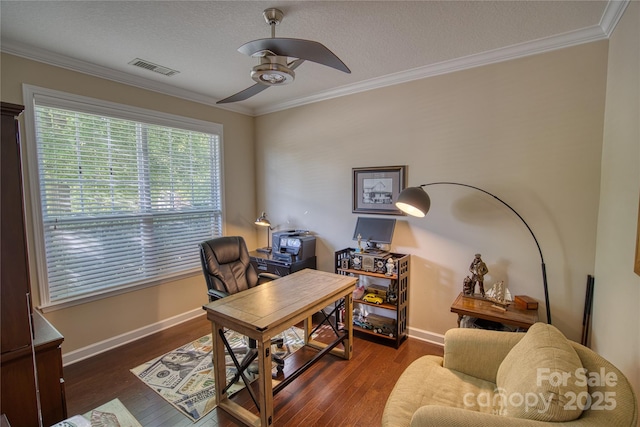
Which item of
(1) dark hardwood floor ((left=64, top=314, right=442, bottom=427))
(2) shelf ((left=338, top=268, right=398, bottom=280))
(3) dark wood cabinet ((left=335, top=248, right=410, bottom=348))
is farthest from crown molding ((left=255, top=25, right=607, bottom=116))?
(1) dark hardwood floor ((left=64, top=314, right=442, bottom=427))

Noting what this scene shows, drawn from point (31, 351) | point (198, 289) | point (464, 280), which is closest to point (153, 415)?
point (31, 351)

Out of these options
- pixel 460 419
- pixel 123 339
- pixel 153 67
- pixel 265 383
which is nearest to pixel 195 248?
pixel 123 339

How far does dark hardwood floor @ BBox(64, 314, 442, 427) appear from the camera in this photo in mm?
2018

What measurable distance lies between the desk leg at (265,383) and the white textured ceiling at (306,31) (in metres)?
2.13

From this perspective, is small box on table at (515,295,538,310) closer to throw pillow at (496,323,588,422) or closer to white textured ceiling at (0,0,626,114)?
throw pillow at (496,323,588,422)

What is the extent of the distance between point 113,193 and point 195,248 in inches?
43.1

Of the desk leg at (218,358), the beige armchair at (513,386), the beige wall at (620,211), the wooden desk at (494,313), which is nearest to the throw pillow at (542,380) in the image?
the beige armchair at (513,386)

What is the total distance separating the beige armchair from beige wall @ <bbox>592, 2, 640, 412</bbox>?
0.47 m

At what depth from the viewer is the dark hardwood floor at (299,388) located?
2018 mm

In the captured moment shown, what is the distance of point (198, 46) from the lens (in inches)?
92.4

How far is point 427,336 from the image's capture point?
2979mm

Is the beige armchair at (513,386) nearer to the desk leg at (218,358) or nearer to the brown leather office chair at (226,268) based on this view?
the desk leg at (218,358)

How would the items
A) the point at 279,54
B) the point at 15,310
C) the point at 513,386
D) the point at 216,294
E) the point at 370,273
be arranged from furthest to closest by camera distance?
the point at 370,273
the point at 216,294
the point at 279,54
the point at 15,310
the point at 513,386

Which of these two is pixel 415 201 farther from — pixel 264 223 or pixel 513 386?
pixel 264 223
